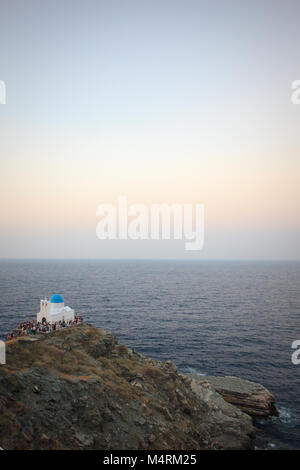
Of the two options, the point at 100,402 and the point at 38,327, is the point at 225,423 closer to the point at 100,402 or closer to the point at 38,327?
the point at 100,402

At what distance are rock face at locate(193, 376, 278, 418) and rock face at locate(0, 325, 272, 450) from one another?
2470 mm

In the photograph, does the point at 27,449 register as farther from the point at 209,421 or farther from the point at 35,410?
the point at 209,421

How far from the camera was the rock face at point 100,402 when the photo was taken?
2194 centimetres

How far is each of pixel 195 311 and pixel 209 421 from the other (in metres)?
57.9

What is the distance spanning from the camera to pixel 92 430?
2356cm

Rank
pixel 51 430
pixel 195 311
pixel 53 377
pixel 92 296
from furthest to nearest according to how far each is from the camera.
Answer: pixel 92 296
pixel 195 311
pixel 53 377
pixel 51 430

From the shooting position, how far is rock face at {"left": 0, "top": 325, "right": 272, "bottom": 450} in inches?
864

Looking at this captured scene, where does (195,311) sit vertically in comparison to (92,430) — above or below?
below

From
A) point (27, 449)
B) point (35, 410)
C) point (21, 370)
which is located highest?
point (21, 370)

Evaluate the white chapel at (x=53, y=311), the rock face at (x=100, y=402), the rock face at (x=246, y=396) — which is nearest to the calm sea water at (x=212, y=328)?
the rock face at (x=246, y=396)

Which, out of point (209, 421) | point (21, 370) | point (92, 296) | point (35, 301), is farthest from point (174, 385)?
point (92, 296)

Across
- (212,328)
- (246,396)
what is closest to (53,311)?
(246,396)

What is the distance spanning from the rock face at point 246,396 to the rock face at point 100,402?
247 cm

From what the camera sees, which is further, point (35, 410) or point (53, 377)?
point (53, 377)
